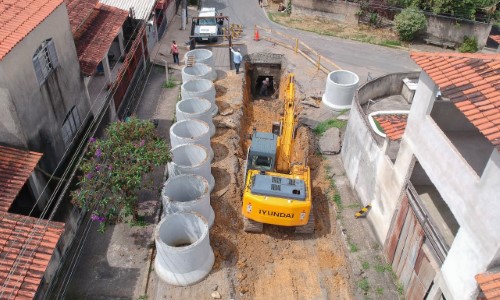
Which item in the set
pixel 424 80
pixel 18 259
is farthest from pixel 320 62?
pixel 18 259

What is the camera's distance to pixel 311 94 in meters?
31.4

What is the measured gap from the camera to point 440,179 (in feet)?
47.0

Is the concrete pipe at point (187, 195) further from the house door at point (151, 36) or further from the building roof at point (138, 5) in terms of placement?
the house door at point (151, 36)

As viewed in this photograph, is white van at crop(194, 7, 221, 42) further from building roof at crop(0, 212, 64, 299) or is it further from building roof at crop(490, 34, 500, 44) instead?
building roof at crop(0, 212, 64, 299)

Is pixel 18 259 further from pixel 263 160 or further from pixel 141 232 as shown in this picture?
pixel 263 160

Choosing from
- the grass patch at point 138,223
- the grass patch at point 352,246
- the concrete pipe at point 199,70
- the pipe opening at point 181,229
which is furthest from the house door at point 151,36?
the grass patch at point 352,246

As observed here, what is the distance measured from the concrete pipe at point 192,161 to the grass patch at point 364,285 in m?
8.53

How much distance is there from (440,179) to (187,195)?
38.0 feet

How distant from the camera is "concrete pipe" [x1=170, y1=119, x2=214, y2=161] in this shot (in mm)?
22156

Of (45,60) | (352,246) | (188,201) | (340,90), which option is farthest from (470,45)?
(45,60)

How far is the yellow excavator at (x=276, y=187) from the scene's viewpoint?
18.9 metres

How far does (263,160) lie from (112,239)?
8.14m

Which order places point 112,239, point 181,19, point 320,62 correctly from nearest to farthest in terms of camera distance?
1. point 112,239
2. point 320,62
3. point 181,19

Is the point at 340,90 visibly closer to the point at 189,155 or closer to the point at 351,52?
the point at 351,52
